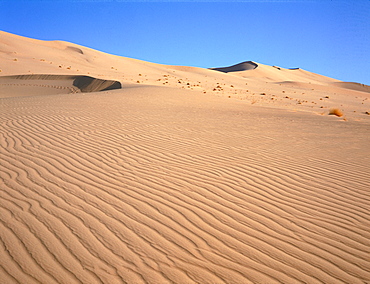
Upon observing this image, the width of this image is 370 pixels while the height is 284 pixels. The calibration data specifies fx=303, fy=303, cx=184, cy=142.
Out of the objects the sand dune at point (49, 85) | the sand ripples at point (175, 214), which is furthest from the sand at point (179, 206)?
the sand dune at point (49, 85)

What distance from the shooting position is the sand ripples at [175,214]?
245 cm

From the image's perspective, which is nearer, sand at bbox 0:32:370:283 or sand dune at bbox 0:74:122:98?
sand at bbox 0:32:370:283

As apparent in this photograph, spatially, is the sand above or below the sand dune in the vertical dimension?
below

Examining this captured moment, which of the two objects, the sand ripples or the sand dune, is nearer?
the sand ripples

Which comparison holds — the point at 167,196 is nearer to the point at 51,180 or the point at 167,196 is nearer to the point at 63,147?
the point at 51,180

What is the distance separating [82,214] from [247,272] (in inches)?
69.3

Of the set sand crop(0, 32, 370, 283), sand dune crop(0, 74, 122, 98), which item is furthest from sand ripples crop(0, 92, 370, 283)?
sand dune crop(0, 74, 122, 98)

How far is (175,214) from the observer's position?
326 centimetres

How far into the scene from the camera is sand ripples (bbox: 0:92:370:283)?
2449 mm

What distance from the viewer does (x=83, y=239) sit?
9.04 feet

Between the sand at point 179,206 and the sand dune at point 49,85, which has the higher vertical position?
the sand dune at point 49,85

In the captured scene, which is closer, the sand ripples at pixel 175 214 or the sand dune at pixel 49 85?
the sand ripples at pixel 175 214

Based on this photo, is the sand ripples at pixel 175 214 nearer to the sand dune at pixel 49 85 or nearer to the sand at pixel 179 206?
the sand at pixel 179 206

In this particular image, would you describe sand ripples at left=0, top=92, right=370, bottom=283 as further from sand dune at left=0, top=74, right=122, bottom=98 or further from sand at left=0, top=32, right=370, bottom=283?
sand dune at left=0, top=74, right=122, bottom=98
